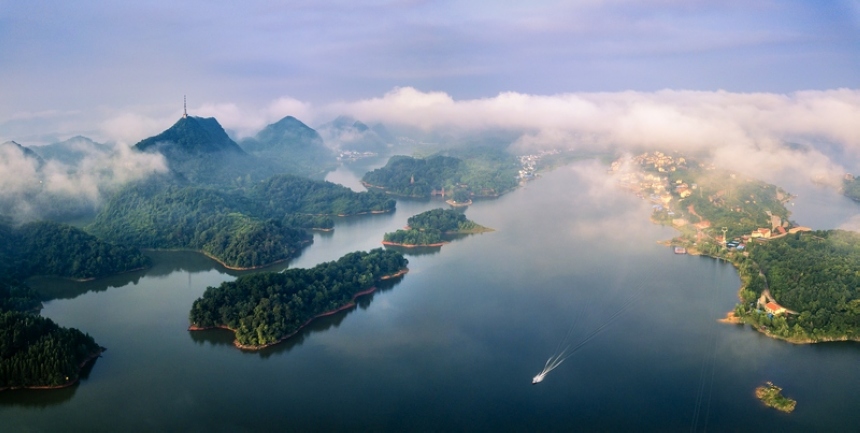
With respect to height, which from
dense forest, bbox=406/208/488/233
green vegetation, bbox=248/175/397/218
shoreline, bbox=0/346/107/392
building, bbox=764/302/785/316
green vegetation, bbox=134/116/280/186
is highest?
green vegetation, bbox=134/116/280/186

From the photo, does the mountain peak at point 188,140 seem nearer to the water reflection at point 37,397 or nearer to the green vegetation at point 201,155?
the green vegetation at point 201,155

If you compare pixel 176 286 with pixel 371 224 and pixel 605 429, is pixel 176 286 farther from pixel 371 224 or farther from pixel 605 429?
pixel 605 429

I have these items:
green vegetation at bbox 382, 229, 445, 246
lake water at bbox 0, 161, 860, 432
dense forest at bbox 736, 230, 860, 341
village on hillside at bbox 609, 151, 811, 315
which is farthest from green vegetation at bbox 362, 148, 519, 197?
dense forest at bbox 736, 230, 860, 341

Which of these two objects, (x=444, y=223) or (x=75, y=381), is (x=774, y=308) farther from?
(x=75, y=381)

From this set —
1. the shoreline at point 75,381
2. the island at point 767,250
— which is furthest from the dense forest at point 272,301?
the island at point 767,250

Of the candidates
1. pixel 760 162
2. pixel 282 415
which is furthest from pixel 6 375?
pixel 760 162

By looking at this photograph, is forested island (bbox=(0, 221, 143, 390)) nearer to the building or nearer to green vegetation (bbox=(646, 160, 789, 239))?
the building

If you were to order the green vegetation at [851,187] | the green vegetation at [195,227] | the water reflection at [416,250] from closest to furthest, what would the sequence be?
the green vegetation at [195,227]
the water reflection at [416,250]
the green vegetation at [851,187]
